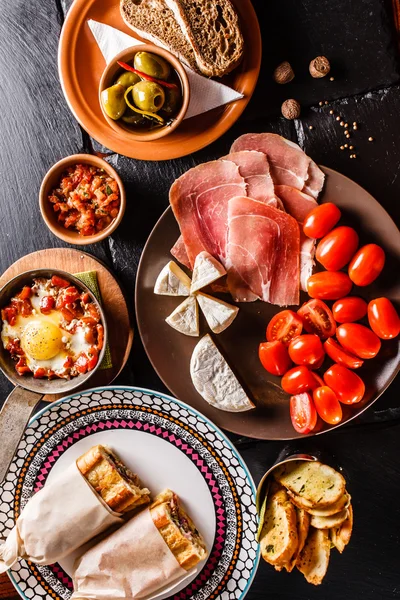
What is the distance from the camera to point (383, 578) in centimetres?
320

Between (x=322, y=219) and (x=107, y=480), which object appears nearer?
(x=322, y=219)

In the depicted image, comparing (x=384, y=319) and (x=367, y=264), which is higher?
(x=367, y=264)

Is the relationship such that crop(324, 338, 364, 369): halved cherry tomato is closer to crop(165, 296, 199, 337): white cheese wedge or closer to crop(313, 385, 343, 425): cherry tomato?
crop(313, 385, 343, 425): cherry tomato

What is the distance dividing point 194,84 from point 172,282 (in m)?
0.95

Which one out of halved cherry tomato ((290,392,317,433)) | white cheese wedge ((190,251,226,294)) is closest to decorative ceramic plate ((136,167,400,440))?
halved cherry tomato ((290,392,317,433))

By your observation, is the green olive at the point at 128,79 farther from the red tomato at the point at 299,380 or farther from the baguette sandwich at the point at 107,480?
the baguette sandwich at the point at 107,480

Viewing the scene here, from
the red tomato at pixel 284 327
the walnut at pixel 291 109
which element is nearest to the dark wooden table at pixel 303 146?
the walnut at pixel 291 109

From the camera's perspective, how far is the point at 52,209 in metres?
3.01

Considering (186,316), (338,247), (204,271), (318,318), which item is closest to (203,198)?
(204,271)

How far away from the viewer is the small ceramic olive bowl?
2939mm

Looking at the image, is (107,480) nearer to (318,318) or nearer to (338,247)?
(318,318)

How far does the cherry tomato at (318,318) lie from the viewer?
2924 millimetres

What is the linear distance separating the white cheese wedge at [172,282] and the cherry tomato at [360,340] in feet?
2.52

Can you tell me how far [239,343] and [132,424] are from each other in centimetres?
67
